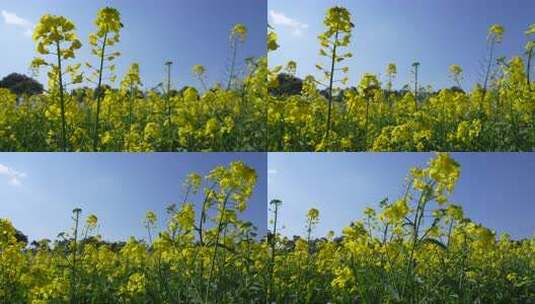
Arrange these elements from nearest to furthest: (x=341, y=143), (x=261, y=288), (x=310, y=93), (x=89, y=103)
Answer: (x=261, y=288), (x=341, y=143), (x=310, y=93), (x=89, y=103)

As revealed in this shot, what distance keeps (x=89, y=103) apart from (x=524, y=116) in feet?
10.0

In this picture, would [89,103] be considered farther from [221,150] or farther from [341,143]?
[341,143]

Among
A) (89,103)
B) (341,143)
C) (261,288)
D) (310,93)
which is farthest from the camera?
(89,103)

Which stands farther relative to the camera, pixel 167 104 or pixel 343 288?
pixel 167 104

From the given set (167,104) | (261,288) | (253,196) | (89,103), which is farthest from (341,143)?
(89,103)

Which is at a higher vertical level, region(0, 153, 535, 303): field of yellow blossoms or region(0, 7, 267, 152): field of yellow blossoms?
region(0, 7, 267, 152): field of yellow blossoms

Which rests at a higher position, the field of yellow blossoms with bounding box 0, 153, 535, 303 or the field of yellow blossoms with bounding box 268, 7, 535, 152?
the field of yellow blossoms with bounding box 268, 7, 535, 152

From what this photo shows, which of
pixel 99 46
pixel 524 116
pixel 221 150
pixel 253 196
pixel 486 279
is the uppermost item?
pixel 99 46

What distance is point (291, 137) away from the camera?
12.7 feet

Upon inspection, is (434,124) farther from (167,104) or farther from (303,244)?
(167,104)

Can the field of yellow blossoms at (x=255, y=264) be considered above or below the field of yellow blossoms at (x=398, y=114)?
below

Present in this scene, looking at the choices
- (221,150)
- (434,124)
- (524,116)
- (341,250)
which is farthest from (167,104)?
(524,116)

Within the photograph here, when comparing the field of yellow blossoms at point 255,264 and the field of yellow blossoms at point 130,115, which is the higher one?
the field of yellow blossoms at point 130,115

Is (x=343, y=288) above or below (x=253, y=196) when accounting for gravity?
below
